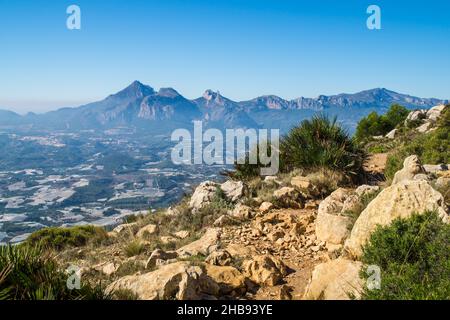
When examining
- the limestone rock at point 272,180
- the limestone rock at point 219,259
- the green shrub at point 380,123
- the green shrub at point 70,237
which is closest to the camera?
the limestone rock at point 219,259

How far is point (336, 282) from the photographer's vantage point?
14.7ft

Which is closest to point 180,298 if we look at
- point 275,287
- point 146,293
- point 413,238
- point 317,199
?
point 146,293

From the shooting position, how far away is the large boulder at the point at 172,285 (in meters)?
4.61

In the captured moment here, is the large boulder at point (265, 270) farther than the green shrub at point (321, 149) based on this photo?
No

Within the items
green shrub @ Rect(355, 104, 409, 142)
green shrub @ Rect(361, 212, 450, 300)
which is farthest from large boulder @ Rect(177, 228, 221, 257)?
green shrub @ Rect(355, 104, 409, 142)

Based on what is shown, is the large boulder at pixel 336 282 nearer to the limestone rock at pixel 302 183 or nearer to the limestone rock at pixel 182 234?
the limestone rock at pixel 182 234

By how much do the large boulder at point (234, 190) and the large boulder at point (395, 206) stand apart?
410 centimetres

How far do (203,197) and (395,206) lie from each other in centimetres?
529

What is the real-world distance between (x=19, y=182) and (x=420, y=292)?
516 feet

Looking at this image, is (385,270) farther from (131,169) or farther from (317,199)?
(131,169)

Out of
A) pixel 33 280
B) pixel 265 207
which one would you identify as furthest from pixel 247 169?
pixel 33 280

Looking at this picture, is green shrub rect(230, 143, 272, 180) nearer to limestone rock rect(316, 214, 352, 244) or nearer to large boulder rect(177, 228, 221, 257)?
large boulder rect(177, 228, 221, 257)

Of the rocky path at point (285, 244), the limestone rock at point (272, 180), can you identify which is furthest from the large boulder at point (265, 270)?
the limestone rock at point (272, 180)

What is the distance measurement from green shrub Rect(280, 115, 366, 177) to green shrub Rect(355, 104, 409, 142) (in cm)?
2253
